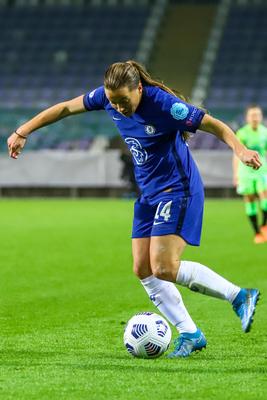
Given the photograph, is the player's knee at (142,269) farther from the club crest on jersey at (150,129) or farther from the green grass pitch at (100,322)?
the club crest on jersey at (150,129)

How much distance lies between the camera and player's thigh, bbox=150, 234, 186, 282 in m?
6.89

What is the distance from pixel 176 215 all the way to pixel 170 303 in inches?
24.6

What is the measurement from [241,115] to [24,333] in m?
21.9

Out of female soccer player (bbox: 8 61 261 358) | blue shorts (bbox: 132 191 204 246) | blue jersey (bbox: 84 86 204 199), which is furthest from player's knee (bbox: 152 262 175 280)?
blue jersey (bbox: 84 86 204 199)

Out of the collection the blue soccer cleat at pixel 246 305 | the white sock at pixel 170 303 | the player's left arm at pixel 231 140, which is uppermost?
the player's left arm at pixel 231 140

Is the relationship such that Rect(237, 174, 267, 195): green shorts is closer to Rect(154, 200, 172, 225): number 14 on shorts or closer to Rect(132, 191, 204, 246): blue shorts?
Rect(132, 191, 204, 246): blue shorts

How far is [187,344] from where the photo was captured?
7.11 m

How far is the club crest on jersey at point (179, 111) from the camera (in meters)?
6.66

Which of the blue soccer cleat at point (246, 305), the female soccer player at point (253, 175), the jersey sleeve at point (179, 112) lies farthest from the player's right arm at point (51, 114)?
the female soccer player at point (253, 175)

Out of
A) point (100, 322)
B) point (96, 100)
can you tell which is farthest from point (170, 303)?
point (100, 322)

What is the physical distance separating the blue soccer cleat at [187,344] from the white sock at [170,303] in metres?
0.04

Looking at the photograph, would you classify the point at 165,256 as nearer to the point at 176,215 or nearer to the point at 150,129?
the point at 176,215

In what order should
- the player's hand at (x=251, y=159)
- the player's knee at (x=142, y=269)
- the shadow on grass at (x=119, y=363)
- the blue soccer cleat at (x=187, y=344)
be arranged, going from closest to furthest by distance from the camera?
the player's hand at (x=251, y=159) < the shadow on grass at (x=119, y=363) < the blue soccer cleat at (x=187, y=344) < the player's knee at (x=142, y=269)

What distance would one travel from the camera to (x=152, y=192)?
7.04 meters
